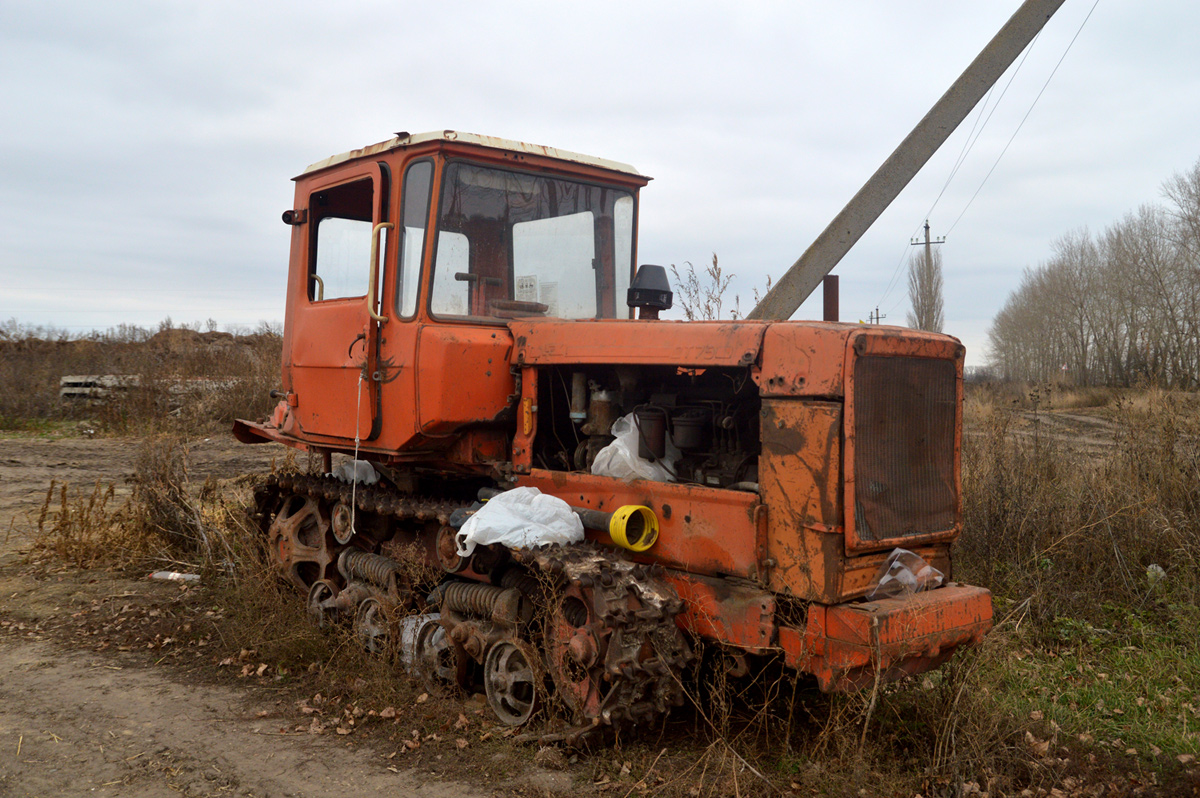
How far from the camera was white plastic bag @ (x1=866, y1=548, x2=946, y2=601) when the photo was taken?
3.82 meters

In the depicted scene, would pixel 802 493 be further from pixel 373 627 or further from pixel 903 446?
pixel 373 627

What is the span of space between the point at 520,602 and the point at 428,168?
93.0 inches

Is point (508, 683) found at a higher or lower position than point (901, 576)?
lower

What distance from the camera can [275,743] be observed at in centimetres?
427

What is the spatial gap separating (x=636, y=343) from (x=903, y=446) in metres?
1.31

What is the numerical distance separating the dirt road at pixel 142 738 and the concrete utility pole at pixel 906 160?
6000mm

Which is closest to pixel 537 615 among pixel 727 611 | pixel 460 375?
pixel 727 611

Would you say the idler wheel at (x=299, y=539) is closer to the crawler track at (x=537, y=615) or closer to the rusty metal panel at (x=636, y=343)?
the crawler track at (x=537, y=615)

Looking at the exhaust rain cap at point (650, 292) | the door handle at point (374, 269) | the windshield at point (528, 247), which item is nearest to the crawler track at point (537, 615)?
the door handle at point (374, 269)

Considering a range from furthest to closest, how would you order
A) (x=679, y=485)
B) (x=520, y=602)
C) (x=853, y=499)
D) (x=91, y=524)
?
(x=91, y=524) < (x=520, y=602) < (x=679, y=485) < (x=853, y=499)

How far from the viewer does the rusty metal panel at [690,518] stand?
154 inches

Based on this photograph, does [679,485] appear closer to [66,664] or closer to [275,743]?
[275,743]

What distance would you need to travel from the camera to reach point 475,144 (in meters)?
4.88

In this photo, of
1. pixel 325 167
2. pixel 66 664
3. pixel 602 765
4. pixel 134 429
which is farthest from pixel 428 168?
pixel 134 429
